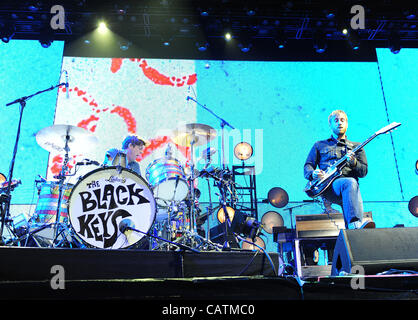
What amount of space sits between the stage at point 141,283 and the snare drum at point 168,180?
2745 millimetres

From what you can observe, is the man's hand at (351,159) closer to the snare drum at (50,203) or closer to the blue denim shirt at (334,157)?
the blue denim shirt at (334,157)

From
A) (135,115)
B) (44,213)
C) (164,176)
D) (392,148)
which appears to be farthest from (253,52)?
(44,213)

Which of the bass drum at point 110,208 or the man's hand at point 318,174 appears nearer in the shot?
the bass drum at point 110,208

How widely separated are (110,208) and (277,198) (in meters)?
4.26

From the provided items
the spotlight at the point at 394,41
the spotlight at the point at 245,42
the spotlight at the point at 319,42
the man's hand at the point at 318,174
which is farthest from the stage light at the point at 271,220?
the spotlight at the point at 394,41

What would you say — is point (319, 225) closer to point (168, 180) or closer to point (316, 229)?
point (316, 229)

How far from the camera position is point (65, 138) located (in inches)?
209

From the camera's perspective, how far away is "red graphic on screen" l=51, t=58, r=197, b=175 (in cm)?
760

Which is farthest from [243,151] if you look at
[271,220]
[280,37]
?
[280,37]

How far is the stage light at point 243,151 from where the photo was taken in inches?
288

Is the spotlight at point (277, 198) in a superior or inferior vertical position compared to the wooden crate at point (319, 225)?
superior

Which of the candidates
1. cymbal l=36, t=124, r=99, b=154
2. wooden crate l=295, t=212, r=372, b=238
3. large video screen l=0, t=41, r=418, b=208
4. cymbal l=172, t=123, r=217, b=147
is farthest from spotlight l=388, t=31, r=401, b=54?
cymbal l=36, t=124, r=99, b=154

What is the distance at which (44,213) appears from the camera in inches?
208

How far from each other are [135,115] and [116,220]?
16.2 ft
